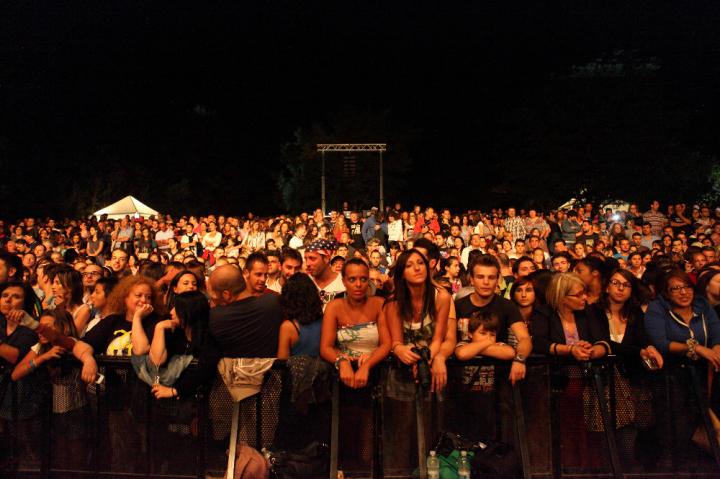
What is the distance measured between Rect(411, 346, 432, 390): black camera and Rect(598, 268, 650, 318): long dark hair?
1899 mm

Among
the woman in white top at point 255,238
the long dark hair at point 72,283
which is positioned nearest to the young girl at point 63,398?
the long dark hair at point 72,283

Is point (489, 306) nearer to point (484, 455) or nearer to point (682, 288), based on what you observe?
point (484, 455)

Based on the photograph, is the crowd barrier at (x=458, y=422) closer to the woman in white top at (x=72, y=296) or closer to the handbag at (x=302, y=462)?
the handbag at (x=302, y=462)

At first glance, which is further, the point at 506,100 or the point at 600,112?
the point at 506,100

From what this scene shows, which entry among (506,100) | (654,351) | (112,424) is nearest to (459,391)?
(654,351)

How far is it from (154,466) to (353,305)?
173 cm

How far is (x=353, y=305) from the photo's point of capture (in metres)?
4.33

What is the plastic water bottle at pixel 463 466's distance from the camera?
3938 mm

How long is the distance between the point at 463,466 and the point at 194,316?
2.05 meters

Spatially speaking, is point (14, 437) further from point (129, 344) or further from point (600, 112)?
point (600, 112)

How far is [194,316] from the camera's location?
415cm

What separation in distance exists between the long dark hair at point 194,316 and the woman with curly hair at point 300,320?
562mm

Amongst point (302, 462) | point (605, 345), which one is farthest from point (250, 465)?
point (605, 345)

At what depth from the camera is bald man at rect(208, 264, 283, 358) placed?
13.8 ft
